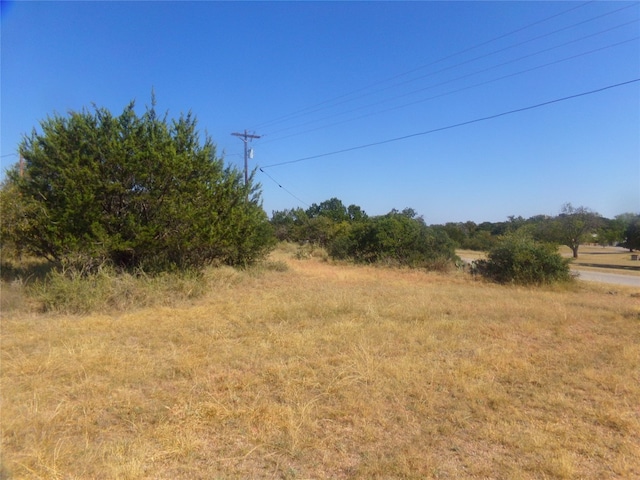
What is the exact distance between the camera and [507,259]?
1642cm

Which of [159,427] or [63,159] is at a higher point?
[63,159]

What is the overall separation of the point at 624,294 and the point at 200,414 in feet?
53.1

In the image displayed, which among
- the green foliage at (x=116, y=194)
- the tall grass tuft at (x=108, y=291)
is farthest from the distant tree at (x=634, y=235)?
the tall grass tuft at (x=108, y=291)

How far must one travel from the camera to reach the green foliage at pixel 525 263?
609 inches

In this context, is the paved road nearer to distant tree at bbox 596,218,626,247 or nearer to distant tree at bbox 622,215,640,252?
distant tree at bbox 622,215,640,252

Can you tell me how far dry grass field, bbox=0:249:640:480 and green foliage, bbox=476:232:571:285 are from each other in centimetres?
766

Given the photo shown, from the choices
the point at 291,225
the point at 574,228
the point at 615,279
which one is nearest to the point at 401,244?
the point at 615,279

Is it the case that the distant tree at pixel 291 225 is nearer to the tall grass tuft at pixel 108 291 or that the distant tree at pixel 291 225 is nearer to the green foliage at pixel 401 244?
the green foliage at pixel 401 244

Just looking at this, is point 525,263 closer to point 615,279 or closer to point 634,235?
point 615,279

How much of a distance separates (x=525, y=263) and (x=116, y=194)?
14860 millimetres

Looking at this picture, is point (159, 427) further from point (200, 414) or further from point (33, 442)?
point (33, 442)

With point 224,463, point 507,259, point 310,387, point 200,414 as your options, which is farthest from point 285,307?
point 507,259

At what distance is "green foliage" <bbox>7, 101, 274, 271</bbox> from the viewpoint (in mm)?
9500

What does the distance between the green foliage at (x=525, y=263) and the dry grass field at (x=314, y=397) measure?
766 cm
